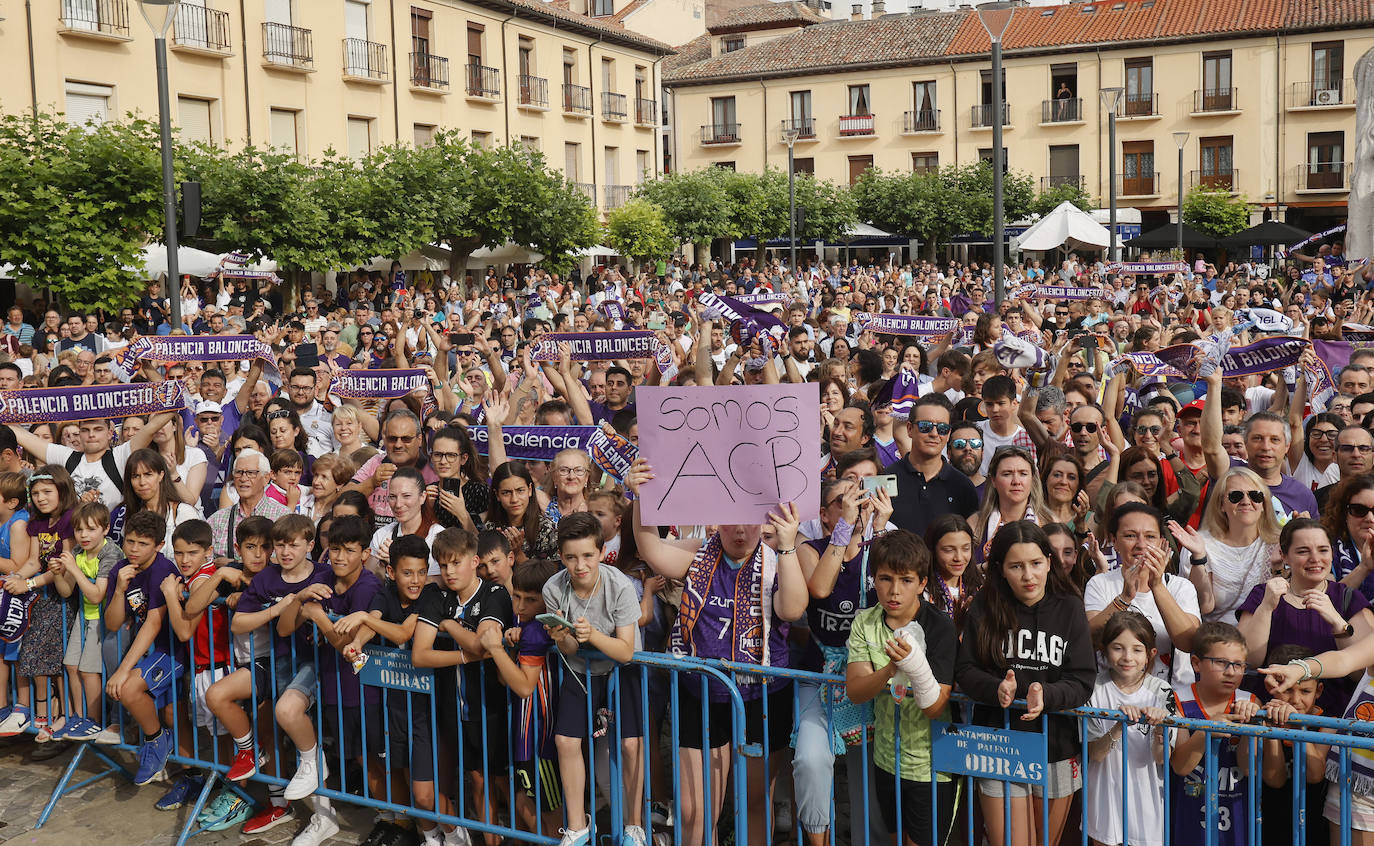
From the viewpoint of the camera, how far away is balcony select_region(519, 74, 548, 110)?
36.6m

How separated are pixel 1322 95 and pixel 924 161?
532 inches

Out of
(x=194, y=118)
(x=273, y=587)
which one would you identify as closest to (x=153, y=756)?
(x=273, y=587)

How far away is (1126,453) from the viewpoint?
20.6 ft

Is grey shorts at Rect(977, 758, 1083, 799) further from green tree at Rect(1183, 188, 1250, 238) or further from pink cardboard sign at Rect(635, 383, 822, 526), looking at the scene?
green tree at Rect(1183, 188, 1250, 238)

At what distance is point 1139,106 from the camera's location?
1848 inches

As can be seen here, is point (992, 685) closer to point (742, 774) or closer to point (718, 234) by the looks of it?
point (742, 774)

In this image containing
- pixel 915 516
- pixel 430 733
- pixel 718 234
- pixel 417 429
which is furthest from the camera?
pixel 718 234

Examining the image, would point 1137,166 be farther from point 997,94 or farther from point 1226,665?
point 1226,665

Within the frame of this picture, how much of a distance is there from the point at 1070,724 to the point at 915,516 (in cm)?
189

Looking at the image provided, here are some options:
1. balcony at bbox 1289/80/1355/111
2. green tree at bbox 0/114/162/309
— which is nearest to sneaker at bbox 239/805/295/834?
green tree at bbox 0/114/162/309

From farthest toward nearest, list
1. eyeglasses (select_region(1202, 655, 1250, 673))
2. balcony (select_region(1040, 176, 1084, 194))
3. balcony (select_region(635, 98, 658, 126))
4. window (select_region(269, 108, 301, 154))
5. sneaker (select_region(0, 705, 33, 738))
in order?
balcony (select_region(1040, 176, 1084, 194))
balcony (select_region(635, 98, 658, 126))
window (select_region(269, 108, 301, 154))
sneaker (select_region(0, 705, 33, 738))
eyeglasses (select_region(1202, 655, 1250, 673))

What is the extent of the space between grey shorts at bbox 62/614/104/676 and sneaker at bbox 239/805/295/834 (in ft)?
3.36

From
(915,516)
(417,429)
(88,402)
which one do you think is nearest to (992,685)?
(915,516)

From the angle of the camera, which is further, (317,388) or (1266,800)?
(317,388)
